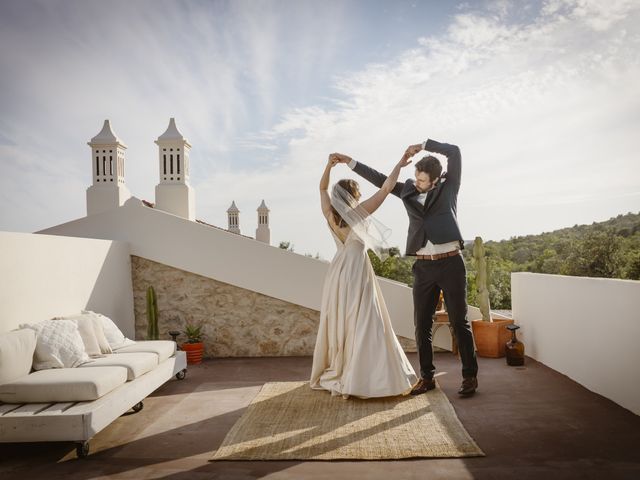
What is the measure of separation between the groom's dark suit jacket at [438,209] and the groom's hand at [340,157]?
592 millimetres

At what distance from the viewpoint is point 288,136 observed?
30.3 ft

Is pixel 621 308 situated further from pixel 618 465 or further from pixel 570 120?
pixel 570 120

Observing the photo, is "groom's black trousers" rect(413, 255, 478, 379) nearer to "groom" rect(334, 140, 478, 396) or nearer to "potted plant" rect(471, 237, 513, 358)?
"groom" rect(334, 140, 478, 396)

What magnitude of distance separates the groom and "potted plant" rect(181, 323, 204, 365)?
2872 mm

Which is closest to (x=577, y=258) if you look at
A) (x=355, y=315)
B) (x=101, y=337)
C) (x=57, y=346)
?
(x=355, y=315)

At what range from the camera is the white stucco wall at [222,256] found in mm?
6273

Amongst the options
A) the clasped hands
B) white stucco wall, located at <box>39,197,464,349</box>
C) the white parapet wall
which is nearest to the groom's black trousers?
the clasped hands

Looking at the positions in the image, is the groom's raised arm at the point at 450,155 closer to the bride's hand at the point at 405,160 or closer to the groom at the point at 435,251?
the groom at the point at 435,251

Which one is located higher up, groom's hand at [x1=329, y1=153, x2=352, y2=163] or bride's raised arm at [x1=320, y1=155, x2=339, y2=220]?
groom's hand at [x1=329, y1=153, x2=352, y2=163]

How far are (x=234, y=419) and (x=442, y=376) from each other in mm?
2262

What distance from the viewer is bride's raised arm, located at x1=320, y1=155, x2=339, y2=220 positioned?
452cm

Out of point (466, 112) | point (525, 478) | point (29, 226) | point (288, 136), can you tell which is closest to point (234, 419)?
point (525, 478)

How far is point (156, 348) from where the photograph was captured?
4.46 metres

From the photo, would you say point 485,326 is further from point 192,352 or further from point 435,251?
point 192,352
